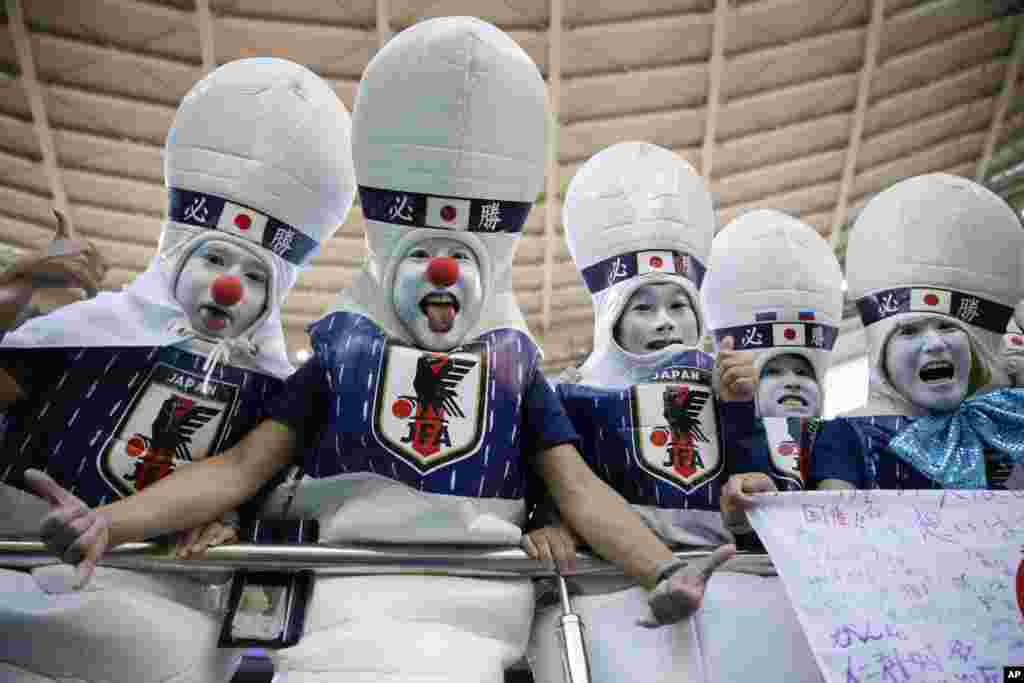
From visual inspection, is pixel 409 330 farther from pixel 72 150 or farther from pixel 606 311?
pixel 72 150

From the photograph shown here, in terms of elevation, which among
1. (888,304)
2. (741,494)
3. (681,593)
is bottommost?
(681,593)

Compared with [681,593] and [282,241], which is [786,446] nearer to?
[681,593]

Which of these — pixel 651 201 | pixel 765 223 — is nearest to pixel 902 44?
pixel 765 223

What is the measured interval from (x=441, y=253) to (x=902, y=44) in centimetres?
856

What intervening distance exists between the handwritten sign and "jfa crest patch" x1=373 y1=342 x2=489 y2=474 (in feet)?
1.99

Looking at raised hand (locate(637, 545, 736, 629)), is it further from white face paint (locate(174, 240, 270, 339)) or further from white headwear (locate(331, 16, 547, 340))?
white face paint (locate(174, 240, 270, 339))

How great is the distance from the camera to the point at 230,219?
2.10 m

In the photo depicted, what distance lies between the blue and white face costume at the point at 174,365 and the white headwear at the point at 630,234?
71cm

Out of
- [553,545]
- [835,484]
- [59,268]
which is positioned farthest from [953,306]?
[59,268]

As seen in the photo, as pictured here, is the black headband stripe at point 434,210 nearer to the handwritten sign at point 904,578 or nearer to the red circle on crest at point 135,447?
the red circle on crest at point 135,447

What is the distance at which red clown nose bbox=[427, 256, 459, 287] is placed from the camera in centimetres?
190

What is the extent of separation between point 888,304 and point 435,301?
→ 1.33 m

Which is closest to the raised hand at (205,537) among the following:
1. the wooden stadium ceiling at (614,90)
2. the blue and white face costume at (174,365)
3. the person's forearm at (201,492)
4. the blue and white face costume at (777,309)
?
the person's forearm at (201,492)

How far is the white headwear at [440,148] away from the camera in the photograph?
6.57 feet
